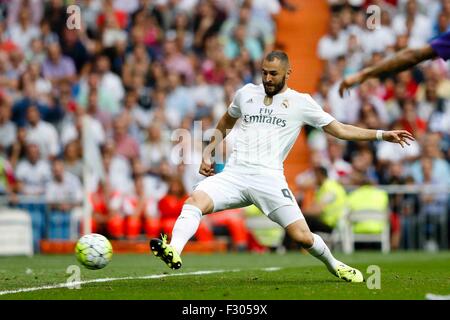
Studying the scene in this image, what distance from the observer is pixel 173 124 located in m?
22.7

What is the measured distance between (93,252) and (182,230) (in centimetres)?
99

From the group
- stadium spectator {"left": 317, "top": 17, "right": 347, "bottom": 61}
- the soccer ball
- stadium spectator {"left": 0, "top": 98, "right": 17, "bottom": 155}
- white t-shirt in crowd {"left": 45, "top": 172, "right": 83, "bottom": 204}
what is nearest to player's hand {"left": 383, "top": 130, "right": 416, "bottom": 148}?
the soccer ball

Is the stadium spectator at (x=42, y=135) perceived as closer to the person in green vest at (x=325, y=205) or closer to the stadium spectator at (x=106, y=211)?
the stadium spectator at (x=106, y=211)

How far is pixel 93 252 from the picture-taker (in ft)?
36.4

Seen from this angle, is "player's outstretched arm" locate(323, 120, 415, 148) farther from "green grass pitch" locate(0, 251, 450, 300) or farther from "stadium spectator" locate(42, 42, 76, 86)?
"stadium spectator" locate(42, 42, 76, 86)

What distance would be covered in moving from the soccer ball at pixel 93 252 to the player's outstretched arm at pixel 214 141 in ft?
4.24

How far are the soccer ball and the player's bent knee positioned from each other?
0.94 metres

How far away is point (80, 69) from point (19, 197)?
4253 mm

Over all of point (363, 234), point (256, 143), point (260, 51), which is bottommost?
point (363, 234)

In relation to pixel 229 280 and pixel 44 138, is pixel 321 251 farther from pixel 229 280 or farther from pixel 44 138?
pixel 44 138

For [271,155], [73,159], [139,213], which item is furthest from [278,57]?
[73,159]
